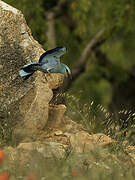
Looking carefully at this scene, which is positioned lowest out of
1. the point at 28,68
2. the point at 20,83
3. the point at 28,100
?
the point at 28,100

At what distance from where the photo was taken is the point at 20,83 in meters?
5.52

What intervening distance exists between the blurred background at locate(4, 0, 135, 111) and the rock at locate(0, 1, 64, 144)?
4768 millimetres

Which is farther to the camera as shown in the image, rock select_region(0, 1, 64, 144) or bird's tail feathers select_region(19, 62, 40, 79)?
rock select_region(0, 1, 64, 144)

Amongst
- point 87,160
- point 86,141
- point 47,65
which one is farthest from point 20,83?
point 87,160

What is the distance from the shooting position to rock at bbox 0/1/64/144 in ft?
17.6

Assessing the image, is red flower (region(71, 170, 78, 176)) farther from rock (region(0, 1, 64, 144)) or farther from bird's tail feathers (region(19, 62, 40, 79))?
bird's tail feathers (region(19, 62, 40, 79))

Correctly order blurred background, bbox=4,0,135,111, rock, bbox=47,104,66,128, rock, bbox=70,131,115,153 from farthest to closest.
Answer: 1. blurred background, bbox=4,0,135,111
2. rock, bbox=47,104,66,128
3. rock, bbox=70,131,115,153

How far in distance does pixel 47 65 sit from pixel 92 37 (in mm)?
10124

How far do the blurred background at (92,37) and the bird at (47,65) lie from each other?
4.93m

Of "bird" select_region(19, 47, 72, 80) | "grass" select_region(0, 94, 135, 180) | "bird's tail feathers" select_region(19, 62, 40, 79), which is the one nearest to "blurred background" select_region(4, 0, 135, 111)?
"grass" select_region(0, 94, 135, 180)

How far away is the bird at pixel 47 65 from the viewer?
527cm

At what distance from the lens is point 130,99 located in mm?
17562

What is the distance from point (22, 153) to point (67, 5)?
10542mm

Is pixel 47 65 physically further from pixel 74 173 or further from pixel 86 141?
pixel 74 173
